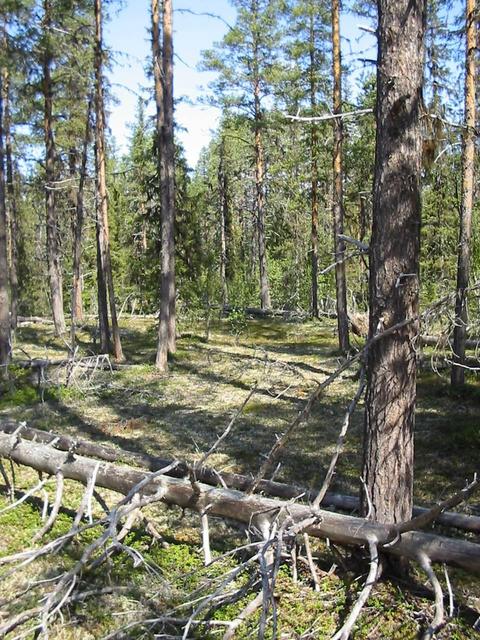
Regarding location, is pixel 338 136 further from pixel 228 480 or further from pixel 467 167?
pixel 228 480

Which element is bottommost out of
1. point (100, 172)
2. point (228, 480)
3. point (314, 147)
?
point (228, 480)

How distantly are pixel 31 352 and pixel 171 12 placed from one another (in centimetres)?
1278

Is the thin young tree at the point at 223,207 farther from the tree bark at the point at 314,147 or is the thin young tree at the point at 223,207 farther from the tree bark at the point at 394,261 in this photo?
the tree bark at the point at 394,261

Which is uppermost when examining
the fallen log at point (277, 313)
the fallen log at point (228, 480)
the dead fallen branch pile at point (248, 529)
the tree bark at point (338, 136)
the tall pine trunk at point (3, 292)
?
the tree bark at point (338, 136)

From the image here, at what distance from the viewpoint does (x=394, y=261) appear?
16.6ft

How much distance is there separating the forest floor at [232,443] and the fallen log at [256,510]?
0.58 meters

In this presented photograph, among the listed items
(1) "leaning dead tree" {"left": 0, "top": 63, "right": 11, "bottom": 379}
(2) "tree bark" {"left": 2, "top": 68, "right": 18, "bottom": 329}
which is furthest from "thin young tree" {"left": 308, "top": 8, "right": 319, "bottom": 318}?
(1) "leaning dead tree" {"left": 0, "top": 63, "right": 11, "bottom": 379}

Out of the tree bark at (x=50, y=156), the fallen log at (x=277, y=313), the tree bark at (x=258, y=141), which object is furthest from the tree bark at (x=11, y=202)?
the tree bark at (x=258, y=141)

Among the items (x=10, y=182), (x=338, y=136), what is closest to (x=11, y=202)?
(x=10, y=182)

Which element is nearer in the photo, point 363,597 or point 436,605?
point 436,605

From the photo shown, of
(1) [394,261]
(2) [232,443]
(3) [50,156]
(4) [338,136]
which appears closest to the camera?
(1) [394,261]

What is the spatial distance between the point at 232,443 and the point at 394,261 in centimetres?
637

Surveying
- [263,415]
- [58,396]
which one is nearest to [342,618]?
[263,415]

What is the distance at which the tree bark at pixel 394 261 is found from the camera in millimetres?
4867
